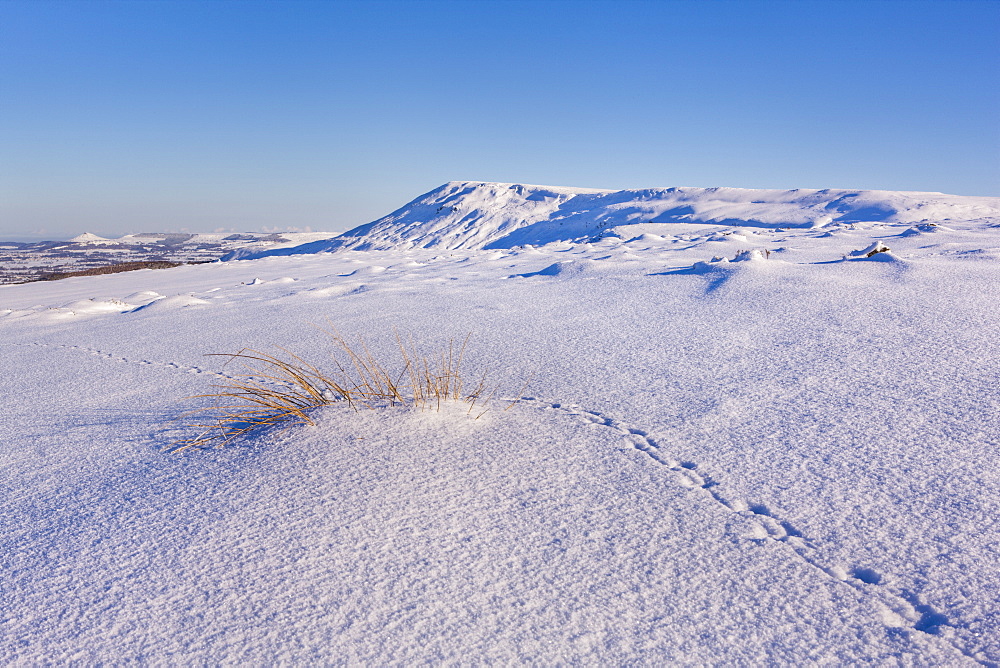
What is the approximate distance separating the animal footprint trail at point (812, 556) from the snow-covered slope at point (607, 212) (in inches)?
368

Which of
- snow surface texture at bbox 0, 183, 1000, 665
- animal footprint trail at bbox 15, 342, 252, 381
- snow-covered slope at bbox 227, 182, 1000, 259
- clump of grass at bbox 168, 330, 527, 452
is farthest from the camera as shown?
snow-covered slope at bbox 227, 182, 1000, 259

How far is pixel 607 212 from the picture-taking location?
2384cm

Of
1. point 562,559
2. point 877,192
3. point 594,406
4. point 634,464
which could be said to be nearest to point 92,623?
point 562,559

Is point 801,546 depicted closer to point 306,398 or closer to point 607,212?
point 306,398

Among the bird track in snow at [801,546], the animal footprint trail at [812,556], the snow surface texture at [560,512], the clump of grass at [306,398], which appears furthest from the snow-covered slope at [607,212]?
the animal footprint trail at [812,556]

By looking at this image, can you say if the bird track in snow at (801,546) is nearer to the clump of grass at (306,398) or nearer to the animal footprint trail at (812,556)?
the animal footprint trail at (812,556)

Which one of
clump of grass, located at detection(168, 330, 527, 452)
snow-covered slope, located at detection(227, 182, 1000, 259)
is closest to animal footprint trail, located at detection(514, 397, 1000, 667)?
clump of grass, located at detection(168, 330, 527, 452)

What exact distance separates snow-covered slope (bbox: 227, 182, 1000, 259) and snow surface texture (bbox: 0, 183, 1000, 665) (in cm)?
870

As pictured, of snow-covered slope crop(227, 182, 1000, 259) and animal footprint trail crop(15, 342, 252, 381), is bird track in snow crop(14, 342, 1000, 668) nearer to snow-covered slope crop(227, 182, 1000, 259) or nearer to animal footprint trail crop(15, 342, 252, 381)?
animal footprint trail crop(15, 342, 252, 381)

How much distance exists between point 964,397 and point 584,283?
106 inches

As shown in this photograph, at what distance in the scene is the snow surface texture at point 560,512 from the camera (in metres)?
0.91

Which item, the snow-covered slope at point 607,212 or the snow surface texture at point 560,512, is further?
the snow-covered slope at point 607,212

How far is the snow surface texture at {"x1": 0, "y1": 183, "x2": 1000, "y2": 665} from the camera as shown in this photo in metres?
0.91

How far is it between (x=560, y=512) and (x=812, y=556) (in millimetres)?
501
